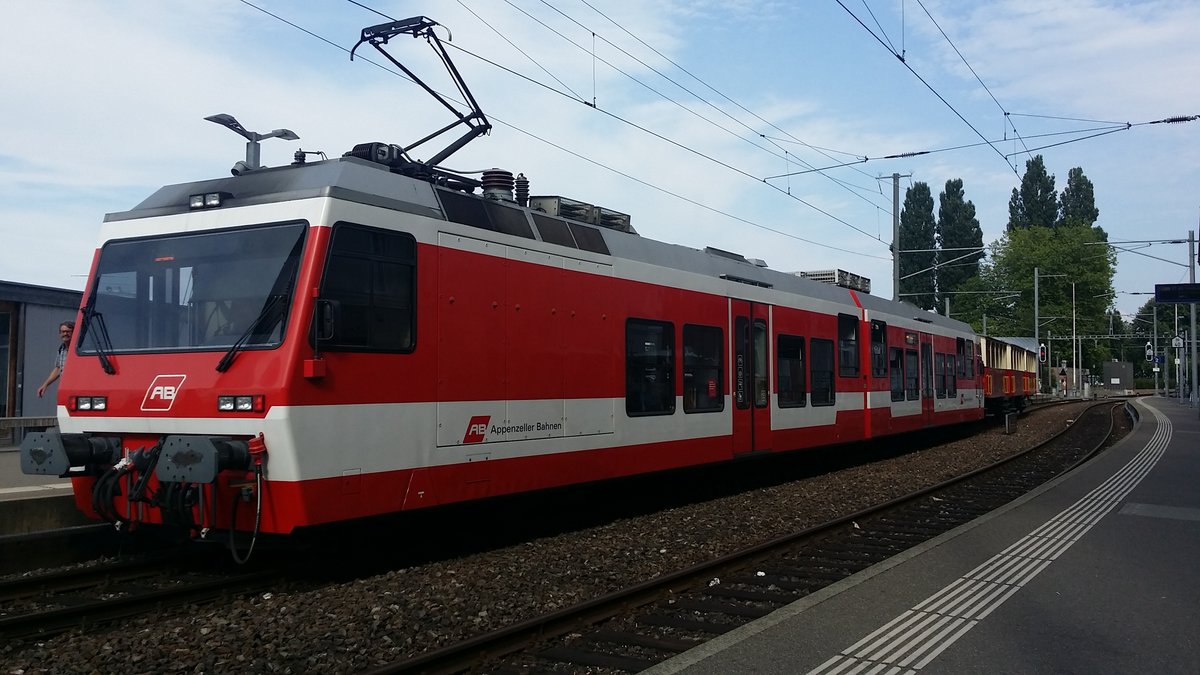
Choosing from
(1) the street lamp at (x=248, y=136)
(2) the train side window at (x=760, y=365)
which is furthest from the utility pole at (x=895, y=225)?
(1) the street lamp at (x=248, y=136)

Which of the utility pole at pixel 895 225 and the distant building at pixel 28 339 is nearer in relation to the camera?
the distant building at pixel 28 339

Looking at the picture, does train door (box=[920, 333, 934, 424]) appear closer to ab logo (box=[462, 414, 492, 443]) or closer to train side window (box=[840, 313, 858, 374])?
train side window (box=[840, 313, 858, 374])

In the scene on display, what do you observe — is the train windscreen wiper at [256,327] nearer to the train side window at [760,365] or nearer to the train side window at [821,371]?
the train side window at [760,365]

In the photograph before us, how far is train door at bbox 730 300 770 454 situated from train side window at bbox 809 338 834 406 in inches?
66.2

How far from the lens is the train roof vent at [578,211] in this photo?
10250 millimetres

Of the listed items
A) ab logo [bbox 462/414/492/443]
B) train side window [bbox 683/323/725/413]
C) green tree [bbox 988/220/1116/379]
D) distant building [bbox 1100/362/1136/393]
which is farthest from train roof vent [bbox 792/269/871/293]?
distant building [bbox 1100/362/1136/393]

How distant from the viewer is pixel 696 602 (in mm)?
6895

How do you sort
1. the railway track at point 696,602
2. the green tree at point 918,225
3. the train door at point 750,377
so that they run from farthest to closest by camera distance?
the green tree at point 918,225
the train door at point 750,377
the railway track at point 696,602

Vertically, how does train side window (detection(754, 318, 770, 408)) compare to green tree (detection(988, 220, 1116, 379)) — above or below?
below

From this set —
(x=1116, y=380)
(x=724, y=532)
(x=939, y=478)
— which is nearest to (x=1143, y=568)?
(x=724, y=532)

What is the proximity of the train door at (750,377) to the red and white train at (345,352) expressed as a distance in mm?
2266

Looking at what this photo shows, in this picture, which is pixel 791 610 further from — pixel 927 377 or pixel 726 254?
pixel 927 377

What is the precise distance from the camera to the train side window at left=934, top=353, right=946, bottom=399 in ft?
69.4

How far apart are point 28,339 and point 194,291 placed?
9467mm
